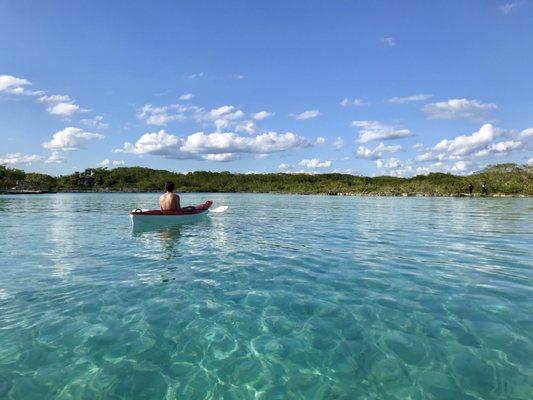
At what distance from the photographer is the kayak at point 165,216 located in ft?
77.4

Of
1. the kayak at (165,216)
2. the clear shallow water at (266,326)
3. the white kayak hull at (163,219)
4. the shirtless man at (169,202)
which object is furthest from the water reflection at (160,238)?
the shirtless man at (169,202)

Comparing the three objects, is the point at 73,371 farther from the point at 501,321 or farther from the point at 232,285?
the point at 501,321

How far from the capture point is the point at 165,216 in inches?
969

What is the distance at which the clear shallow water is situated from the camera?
5.50 metres

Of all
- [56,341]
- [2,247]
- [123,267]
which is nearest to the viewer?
[56,341]

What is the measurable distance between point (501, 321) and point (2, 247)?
2048 centimetres

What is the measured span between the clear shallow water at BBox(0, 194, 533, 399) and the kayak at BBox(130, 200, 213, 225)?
27.3ft

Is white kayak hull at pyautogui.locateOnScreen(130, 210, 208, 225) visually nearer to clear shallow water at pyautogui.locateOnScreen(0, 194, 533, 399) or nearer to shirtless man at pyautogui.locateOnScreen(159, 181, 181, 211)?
shirtless man at pyautogui.locateOnScreen(159, 181, 181, 211)

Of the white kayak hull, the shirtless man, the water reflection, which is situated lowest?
the water reflection

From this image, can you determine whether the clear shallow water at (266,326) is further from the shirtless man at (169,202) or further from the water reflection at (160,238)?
the shirtless man at (169,202)


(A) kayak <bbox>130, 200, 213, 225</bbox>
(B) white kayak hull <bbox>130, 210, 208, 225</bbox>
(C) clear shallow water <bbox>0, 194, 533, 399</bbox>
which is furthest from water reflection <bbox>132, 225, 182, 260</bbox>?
(C) clear shallow water <bbox>0, 194, 533, 399</bbox>

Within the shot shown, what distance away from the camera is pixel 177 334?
7.23 meters

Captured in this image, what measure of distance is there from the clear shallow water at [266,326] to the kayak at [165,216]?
8.32 m

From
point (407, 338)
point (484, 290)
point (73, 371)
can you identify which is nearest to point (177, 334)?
point (73, 371)
